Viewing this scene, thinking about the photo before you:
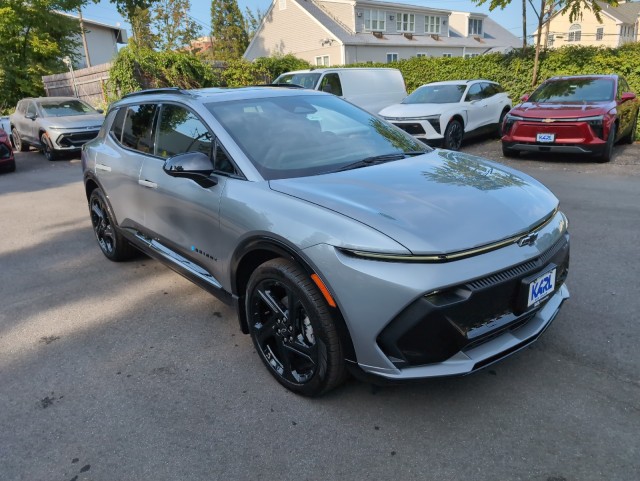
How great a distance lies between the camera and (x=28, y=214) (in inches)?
299

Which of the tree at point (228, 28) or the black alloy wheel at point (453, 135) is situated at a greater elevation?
the tree at point (228, 28)

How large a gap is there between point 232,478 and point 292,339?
0.76m

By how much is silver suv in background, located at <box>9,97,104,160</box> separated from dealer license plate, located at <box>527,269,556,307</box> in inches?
512

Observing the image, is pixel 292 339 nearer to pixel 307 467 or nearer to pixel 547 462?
pixel 307 467

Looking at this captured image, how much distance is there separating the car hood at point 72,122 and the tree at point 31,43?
996 centimetres

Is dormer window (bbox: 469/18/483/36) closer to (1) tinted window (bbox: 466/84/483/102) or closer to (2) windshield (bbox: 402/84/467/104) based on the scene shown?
(1) tinted window (bbox: 466/84/483/102)

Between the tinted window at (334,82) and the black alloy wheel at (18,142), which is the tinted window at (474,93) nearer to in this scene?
the tinted window at (334,82)

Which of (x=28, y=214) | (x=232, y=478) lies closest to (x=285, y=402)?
(x=232, y=478)

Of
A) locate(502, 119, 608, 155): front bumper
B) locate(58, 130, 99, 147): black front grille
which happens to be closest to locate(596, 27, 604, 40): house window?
locate(502, 119, 608, 155): front bumper

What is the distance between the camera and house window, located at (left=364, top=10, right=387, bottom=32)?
34328mm

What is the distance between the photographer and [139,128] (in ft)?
14.0

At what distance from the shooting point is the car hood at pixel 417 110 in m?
10.7

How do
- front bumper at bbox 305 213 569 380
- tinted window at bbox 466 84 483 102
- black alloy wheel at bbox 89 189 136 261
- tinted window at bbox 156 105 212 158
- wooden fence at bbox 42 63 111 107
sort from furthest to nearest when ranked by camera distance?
wooden fence at bbox 42 63 111 107 < tinted window at bbox 466 84 483 102 < black alloy wheel at bbox 89 189 136 261 < tinted window at bbox 156 105 212 158 < front bumper at bbox 305 213 569 380

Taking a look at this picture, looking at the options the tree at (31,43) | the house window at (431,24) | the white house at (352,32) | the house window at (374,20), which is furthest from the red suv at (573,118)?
the house window at (431,24)
